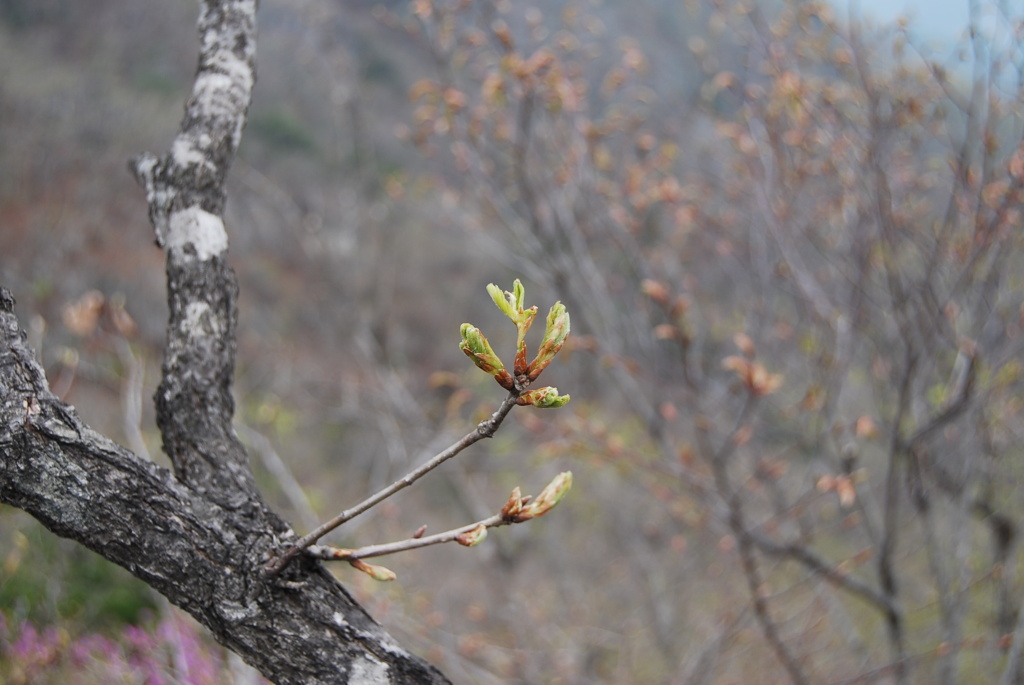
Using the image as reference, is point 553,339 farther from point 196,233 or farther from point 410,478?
point 196,233

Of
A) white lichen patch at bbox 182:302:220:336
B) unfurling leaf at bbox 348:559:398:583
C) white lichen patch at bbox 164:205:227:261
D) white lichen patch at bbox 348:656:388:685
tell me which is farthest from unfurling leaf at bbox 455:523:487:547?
white lichen patch at bbox 164:205:227:261

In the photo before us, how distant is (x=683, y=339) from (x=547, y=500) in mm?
1455

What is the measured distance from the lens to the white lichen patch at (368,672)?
0.94 m

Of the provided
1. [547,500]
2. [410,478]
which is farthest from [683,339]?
[410,478]

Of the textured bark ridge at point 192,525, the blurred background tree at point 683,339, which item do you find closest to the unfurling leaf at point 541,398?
the textured bark ridge at point 192,525

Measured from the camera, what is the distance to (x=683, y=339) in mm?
2172

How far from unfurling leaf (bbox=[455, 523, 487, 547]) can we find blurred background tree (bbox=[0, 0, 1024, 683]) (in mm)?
1164

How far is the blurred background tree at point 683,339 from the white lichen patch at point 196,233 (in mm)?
1282

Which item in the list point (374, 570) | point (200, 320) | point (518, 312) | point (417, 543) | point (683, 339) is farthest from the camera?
point (683, 339)

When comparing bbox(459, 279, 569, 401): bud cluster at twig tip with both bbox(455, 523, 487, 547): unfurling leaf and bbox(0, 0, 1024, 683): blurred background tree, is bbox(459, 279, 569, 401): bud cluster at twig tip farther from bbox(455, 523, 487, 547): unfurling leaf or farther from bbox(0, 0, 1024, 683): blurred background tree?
bbox(0, 0, 1024, 683): blurred background tree

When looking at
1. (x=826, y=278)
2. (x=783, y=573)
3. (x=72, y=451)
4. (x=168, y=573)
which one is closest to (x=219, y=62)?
(x=72, y=451)

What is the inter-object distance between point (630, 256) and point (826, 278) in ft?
6.59

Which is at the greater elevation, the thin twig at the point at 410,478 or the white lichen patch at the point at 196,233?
the white lichen patch at the point at 196,233

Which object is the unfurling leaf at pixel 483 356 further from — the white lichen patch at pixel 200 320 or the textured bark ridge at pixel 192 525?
the white lichen patch at pixel 200 320
